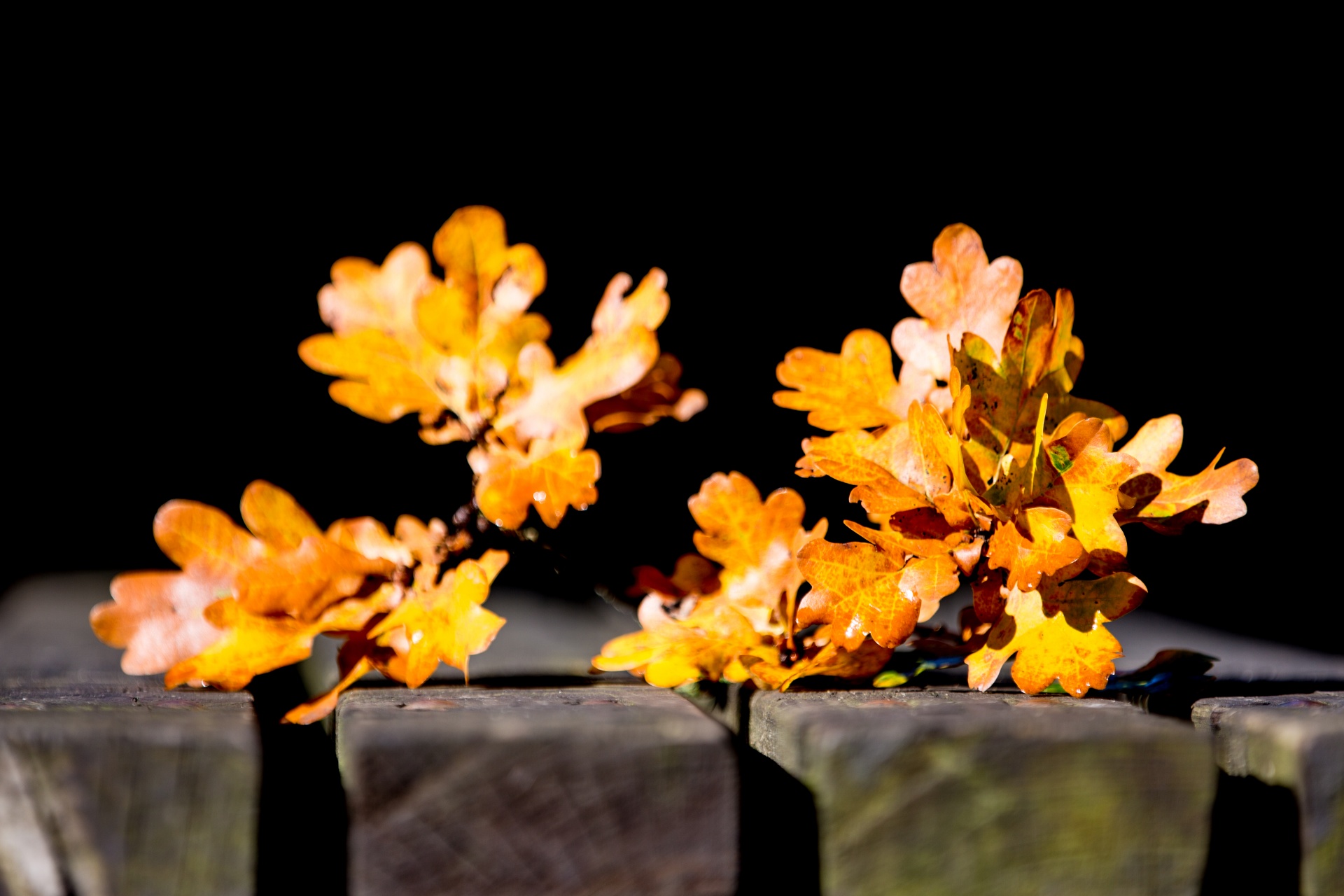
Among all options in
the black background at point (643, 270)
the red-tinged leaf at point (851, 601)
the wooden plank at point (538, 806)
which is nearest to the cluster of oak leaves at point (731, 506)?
the red-tinged leaf at point (851, 601)

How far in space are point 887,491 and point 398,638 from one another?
305mm

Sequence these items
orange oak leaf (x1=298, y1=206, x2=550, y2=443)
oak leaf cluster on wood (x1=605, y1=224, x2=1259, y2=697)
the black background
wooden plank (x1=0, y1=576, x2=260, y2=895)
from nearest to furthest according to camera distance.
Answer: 1. wooden plank (x1=0, y1=576, x2=260, y2=895)
2. oak leaf cluster on wood (x1=605, y1=224, x2=1259, y2=697)
3. orange oak leaf (x1=298, y1=206, x2=550, y2=443)
4. the black background

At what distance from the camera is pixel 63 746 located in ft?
1.61

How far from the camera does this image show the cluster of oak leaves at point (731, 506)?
0.60 meters

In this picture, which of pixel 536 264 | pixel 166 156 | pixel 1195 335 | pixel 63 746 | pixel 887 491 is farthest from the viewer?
pixel 1195 335

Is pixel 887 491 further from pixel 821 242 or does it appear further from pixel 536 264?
pixel 821 242

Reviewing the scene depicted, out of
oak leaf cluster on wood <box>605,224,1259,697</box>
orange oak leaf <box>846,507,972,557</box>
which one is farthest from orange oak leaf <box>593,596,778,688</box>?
orange oak leaf <box>846,507,972,557</box>

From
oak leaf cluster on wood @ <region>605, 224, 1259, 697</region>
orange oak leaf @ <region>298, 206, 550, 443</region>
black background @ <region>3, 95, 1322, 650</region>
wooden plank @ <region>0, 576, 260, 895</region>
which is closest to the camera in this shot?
wooden plank @ <region>0, 576, 260, 895</region>

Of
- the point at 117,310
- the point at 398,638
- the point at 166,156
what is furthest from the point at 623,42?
the point at 398,638

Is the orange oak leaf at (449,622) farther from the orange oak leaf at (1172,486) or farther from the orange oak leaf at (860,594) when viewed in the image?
the orange oak leaf at (1172,486)

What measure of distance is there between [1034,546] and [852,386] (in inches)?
6.4

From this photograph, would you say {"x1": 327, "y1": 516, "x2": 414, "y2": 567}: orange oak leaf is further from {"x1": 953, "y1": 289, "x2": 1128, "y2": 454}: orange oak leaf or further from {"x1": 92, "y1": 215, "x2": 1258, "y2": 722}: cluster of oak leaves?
{"x1": 953, "y1": 289, "x2": 1128, "y2": 454}: orange oak leaf

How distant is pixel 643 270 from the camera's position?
161cm

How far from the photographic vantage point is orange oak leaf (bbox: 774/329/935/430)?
27.1 inches
